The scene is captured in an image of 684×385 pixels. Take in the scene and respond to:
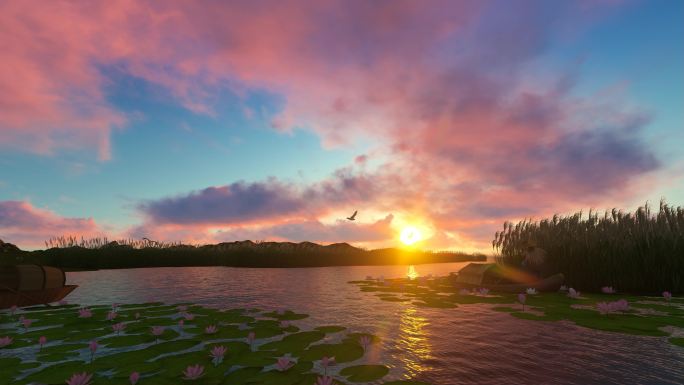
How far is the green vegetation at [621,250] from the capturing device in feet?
48.8

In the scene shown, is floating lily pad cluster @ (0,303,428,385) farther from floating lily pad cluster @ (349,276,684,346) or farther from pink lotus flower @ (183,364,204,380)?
floating lily pad cluster @ (349,276,684,346)

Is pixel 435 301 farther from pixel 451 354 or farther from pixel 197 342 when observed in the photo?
pixel 197 342

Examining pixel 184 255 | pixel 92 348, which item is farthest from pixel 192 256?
pixel 92 348

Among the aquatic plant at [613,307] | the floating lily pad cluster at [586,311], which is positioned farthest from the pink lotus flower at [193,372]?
the aquatic plant at [613,307]

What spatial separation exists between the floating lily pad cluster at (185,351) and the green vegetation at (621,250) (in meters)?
13.0

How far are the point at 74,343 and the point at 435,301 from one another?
951 centimetres

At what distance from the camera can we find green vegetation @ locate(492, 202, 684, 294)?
48.8 feet

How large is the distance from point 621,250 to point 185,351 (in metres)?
17.2

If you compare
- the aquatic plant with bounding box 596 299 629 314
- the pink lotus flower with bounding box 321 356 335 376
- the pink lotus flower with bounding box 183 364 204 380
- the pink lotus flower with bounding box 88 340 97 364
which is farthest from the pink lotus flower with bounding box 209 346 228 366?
the aquatic plant with bounding box 596 299 629 314

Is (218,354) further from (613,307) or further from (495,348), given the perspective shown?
(613,307)


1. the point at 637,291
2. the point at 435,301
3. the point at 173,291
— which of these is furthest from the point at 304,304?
the point at 637,291

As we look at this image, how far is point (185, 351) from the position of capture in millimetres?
6270

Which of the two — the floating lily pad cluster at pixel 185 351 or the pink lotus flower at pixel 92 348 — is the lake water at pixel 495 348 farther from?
the pink lotus flower at pixel 92 348

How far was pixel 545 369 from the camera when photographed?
5.19m
